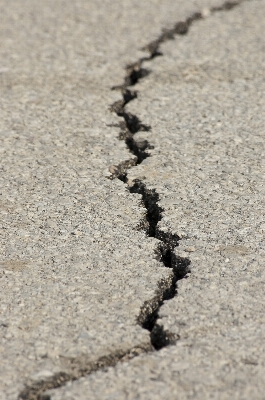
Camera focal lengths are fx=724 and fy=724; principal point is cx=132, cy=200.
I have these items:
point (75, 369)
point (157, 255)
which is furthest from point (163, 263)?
point (75, 369)

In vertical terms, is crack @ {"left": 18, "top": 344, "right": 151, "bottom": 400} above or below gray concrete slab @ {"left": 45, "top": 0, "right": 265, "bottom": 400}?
below

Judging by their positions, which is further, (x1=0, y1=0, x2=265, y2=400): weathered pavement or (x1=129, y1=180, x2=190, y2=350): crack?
(x1=129, y1=180, x2=190, y2=350): crack

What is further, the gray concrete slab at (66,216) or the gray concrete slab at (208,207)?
the gray concrete slab at (66,216)

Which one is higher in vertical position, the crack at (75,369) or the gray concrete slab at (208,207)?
the gray concrete slab at (208,207)

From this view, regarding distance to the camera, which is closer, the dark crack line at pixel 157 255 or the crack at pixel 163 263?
the dark crack line at pixel 157 255

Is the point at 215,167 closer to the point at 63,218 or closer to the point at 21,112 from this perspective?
the point at 63,218

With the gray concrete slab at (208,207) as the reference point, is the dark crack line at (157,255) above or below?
below
